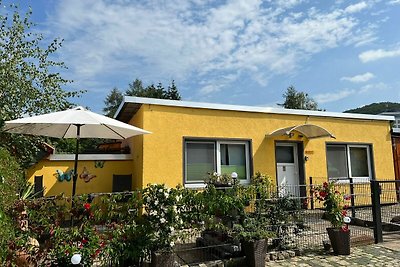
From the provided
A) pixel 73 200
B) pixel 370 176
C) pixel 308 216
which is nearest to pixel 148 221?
pixel 73 200

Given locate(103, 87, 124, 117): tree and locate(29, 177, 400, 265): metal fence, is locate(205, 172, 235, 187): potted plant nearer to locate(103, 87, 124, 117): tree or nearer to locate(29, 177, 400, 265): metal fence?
locate(29, 177, 400, 265): metal fence

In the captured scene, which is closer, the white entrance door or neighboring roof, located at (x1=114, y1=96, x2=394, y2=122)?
neighboring roof, located at (x1=114, y1=96, x2=394, y2=122)

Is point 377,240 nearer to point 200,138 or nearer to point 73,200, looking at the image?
point 200,138

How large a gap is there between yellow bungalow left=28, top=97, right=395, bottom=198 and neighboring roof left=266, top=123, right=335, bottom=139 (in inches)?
1.2

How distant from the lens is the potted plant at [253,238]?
17.3 feet

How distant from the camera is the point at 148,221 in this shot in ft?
16.2

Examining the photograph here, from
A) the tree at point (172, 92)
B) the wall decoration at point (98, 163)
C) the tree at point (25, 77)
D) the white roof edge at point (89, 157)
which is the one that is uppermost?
the tree at point (172, 92)

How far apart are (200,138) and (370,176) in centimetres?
704

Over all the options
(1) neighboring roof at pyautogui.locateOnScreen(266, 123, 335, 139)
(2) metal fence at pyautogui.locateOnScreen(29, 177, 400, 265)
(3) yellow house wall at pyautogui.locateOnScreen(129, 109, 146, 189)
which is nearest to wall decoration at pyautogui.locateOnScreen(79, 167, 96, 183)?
(3) yellow house wall at pyautogui.locateOnScreen(129, 109, 146, 189)

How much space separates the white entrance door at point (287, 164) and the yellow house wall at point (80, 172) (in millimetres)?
5030

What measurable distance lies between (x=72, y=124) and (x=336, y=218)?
5335mm

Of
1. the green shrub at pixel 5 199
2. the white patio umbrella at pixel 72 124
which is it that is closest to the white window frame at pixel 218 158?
the white patio umbrella at pixel 72 124

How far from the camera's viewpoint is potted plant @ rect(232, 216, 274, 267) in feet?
17.3

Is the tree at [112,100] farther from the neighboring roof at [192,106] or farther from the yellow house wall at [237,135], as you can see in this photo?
the yellow house wall at [237,135]
